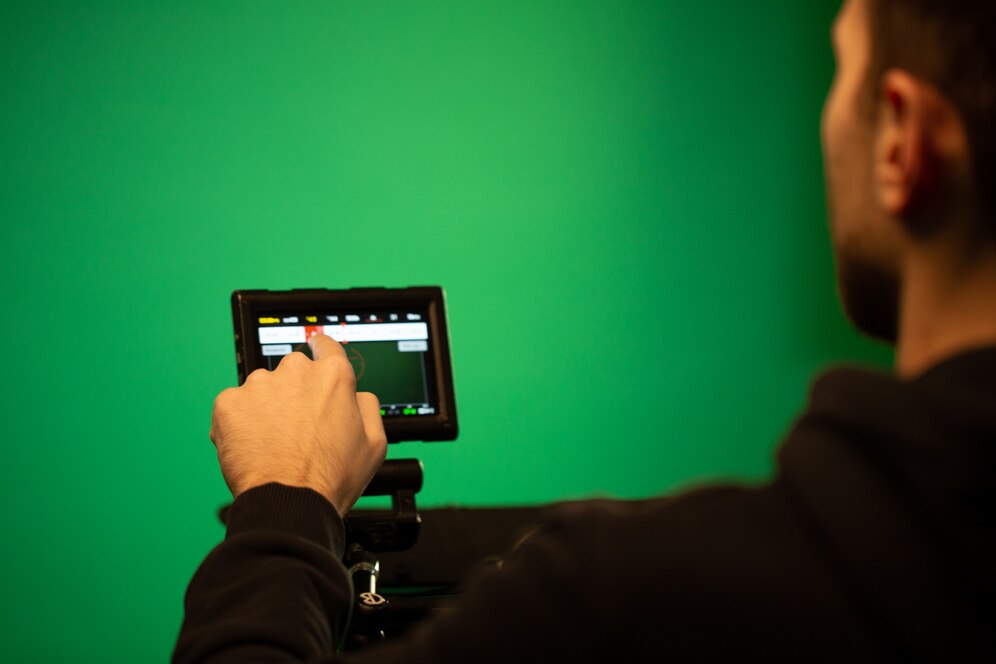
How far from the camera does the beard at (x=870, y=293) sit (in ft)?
1.64

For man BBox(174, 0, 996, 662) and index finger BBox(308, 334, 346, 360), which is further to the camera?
index finger BBox(308, 334, 346, 360)

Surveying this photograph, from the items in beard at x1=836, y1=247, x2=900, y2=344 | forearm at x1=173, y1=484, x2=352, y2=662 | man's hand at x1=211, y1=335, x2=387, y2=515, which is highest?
beard at x1=836, y1=247, x2=900, y2=344

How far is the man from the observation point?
0.36 m

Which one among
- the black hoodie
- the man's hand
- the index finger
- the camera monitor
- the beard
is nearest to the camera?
the black hoodie

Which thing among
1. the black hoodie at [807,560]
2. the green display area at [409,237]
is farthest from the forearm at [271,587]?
the green display area at [409,237]

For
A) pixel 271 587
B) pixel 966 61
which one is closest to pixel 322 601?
pixel 271 587

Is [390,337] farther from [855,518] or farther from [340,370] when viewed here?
[855,518]

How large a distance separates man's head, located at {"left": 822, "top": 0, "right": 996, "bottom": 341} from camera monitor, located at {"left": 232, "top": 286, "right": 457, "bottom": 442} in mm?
736

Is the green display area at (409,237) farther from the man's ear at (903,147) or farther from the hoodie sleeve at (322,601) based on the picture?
the man's ear at (903,147)

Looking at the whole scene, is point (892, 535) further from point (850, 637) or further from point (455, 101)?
point (455, 101)

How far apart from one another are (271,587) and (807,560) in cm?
30

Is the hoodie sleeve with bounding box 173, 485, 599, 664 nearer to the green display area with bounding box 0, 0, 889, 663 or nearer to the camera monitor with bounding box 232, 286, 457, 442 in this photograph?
the camera monitor with bounding box 232, 286, 457, 442

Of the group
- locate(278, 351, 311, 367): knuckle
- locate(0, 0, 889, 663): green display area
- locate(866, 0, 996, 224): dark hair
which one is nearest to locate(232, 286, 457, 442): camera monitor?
locate(278, 351, 311, 367): knuckle

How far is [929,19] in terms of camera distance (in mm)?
458
